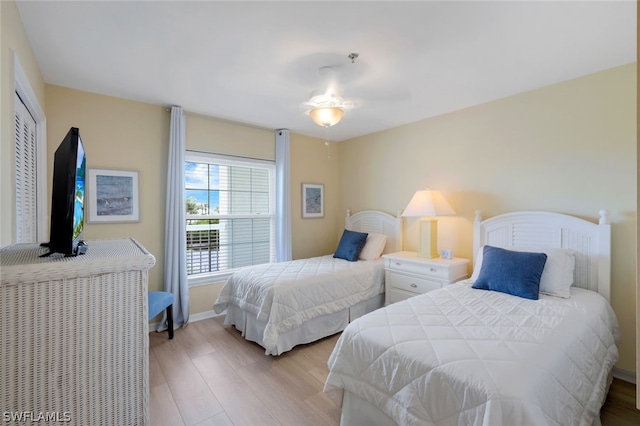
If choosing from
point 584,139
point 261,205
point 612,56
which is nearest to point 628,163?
point 584,139

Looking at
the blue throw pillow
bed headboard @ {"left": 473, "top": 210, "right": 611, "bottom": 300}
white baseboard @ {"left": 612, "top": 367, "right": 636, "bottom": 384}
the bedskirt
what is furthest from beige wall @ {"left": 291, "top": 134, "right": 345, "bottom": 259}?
white baseboard @ {"left": 612, "top": 367, "right": 636, "bottom": 384}

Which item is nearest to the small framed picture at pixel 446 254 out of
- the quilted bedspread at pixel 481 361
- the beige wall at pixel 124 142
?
the quilted bedspread at pixel 481 361

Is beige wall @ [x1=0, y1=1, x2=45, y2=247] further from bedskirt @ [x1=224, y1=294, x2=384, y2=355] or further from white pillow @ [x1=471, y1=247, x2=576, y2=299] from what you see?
white pillow @ [x1=471, y1=247, x2=576, y2=299]

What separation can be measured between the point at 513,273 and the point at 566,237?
0.72 m

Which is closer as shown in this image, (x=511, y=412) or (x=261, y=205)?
(x=511, y=412)

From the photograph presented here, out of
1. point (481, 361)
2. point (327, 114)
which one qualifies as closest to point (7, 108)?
point (327, 114)

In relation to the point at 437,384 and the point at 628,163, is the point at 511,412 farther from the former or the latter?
the point at 628,163

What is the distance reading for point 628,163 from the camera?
2.28 meters

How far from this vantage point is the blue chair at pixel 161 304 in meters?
2.68

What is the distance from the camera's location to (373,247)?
152 inches

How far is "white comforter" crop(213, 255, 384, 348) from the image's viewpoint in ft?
8.63

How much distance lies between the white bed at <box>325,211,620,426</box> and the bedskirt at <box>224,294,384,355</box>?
980 millimetres

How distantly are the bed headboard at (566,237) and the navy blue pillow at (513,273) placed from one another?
42 centimetres

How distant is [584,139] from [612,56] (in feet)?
2.09
